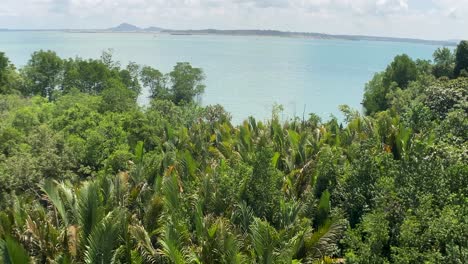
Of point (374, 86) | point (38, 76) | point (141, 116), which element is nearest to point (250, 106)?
point (374, 86)

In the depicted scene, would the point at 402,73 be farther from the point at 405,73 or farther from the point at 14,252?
the point at 14,252

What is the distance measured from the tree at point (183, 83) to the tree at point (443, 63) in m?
25.8

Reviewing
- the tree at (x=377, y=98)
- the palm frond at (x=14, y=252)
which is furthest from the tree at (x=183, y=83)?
the palm frond at (x=14, y=252)

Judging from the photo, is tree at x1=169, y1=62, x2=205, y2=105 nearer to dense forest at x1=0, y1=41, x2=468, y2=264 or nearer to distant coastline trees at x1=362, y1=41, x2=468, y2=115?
distant coastline trees at x1=362, y1=41, x2=468, y2=115

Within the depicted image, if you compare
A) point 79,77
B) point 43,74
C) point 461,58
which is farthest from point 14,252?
point 43,74

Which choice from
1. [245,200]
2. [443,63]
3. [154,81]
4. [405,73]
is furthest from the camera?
[154,81]

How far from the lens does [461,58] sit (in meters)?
40.3

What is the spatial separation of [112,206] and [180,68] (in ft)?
141

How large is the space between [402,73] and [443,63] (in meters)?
4.19

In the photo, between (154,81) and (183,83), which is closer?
(183,83)

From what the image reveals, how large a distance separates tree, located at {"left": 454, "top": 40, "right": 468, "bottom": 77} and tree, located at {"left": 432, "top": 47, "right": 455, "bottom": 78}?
1626mm

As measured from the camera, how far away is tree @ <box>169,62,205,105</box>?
52.8 meters

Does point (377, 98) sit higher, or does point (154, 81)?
point (377, 98)

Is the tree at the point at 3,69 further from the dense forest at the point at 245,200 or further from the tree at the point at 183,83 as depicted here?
the dense forest at the point at 245,200
